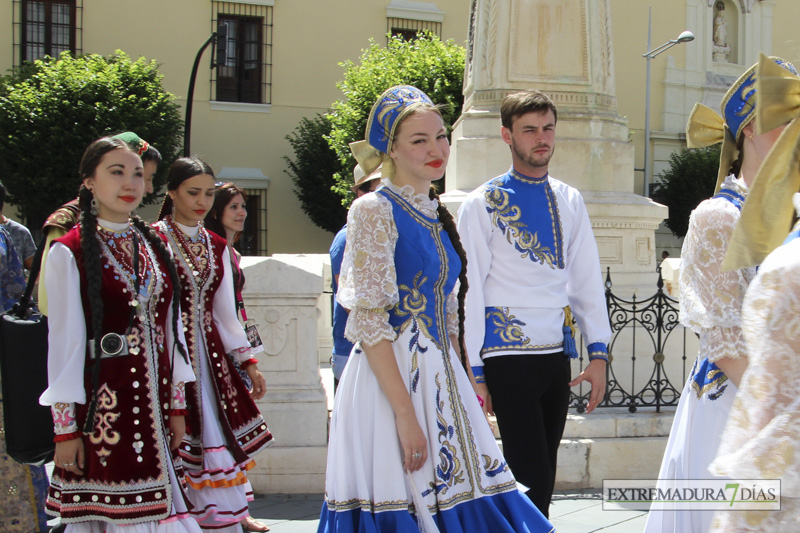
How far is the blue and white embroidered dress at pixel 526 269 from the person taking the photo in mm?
3592

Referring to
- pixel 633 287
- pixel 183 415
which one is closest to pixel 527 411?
pixel 183 415

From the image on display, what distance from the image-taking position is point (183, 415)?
144 inches

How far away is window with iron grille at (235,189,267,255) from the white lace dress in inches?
967

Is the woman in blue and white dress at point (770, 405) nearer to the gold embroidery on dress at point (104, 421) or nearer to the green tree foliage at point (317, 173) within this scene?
the gold embroidery on dress at point (104, 421)

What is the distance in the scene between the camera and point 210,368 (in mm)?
4355

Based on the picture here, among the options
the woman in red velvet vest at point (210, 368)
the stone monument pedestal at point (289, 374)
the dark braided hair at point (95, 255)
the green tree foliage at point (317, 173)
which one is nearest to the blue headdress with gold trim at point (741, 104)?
the dark braided hair at point (95, 255)

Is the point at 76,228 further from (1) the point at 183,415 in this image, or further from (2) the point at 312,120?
(2) the point at 312,120

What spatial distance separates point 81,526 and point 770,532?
2676mm

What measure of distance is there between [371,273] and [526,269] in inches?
38.6

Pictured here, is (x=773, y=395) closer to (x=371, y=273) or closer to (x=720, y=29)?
(x=371, y=273)

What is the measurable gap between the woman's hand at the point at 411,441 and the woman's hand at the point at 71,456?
4.27ft

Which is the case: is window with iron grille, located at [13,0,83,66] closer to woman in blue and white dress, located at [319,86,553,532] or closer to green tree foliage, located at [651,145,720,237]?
green tree foliage, located at [651,145,720,237]

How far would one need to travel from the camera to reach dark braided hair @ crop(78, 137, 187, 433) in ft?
10.9

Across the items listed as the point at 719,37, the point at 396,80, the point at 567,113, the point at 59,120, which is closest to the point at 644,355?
the point at 567,113
